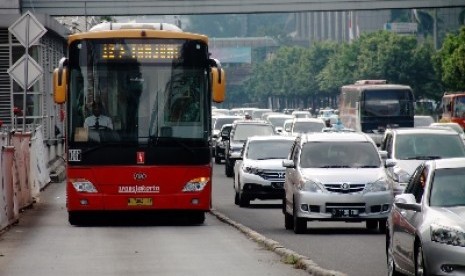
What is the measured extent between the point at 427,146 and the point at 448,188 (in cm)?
1560

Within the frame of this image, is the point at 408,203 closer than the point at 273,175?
Yes

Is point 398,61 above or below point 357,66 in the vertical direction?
above

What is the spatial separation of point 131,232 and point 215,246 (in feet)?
12.8

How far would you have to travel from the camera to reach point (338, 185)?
24.9 metres

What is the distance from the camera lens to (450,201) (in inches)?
577

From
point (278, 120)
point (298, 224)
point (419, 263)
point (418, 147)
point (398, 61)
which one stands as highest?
point (398, 61)

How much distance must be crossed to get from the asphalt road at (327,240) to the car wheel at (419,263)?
311 centimetres

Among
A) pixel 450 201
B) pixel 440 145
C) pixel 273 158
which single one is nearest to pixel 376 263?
pixel 450 201

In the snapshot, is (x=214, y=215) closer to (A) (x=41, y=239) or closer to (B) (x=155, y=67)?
(B) (x=155, y=67)

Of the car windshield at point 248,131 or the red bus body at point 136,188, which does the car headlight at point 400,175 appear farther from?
the car windshield at point 248,131

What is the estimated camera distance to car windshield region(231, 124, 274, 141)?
174ft

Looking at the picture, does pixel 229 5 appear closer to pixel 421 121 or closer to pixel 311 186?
pixel 421 121

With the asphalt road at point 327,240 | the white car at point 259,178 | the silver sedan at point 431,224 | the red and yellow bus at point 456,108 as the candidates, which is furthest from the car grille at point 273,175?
the red and yellow bus at point 456,108

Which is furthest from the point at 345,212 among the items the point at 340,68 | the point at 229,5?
the point at 340,68
